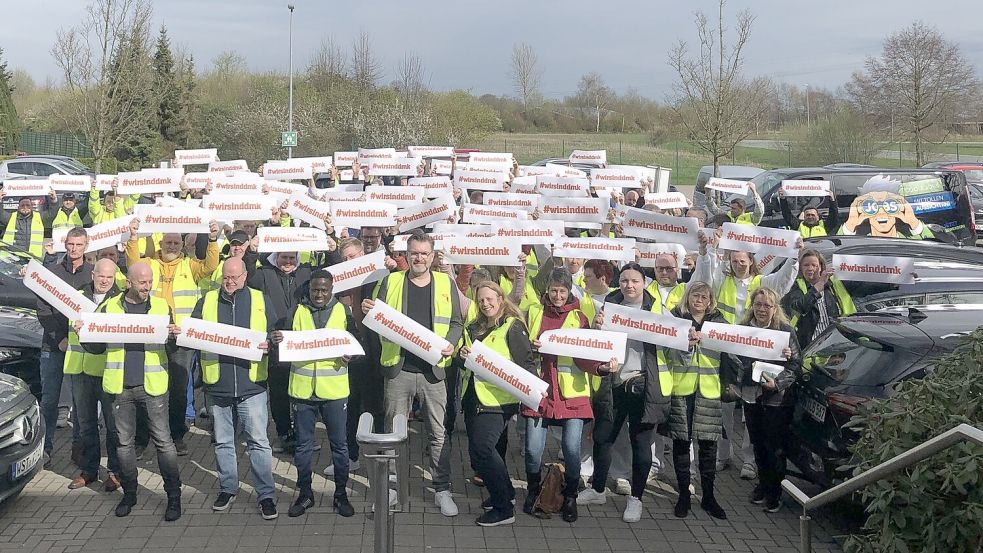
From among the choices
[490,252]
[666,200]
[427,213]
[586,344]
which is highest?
[666,200]

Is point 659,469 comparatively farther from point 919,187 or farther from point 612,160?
point 612,160

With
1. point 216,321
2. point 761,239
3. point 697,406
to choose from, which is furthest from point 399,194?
point 697,406

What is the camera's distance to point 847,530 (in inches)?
254

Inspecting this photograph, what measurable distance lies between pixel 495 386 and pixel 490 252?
1627mm

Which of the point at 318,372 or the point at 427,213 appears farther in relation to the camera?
the point at 427,213

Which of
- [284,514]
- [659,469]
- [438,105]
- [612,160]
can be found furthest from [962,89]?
[284,514]

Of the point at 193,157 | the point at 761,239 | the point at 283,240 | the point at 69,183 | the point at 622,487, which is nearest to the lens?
the point at 622,487

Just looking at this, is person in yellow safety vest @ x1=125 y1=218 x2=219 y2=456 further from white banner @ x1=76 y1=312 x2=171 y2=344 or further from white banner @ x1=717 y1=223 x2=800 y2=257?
white banner @ x1=717 y1=223 x2=800 y2=257

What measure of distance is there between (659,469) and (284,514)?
3.05m

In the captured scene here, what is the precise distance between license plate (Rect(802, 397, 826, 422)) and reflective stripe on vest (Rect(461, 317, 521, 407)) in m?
2.02

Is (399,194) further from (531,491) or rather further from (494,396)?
(531,491)

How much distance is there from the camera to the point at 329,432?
678 centimetres

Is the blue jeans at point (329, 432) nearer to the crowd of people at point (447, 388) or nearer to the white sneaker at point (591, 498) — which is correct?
the crowd of people at point (447, 388)

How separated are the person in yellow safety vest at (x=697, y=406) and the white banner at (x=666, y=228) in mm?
2105
